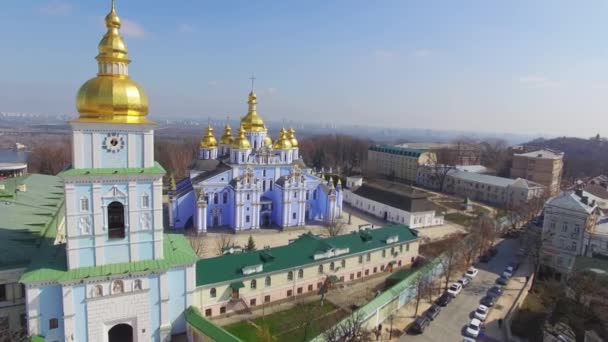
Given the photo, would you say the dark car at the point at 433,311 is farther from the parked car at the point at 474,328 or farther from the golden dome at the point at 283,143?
the golden dome at the point at 283,143

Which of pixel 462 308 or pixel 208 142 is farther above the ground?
pixel 208 142

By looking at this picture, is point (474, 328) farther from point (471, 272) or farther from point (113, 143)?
point (113, 143)

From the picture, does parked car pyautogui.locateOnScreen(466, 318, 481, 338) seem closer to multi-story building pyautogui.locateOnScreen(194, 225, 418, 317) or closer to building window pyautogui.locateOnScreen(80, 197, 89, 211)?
multi-story building pyautogui.locateOnScreen(194, 225, 418, 317)


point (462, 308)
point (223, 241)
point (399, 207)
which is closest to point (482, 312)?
point (462, 308)

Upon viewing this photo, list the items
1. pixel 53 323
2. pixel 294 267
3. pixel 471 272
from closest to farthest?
pixel 53 323
pixel 294 267
pixel 471 272

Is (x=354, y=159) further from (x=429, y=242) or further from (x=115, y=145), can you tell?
(x=115, y=145)
